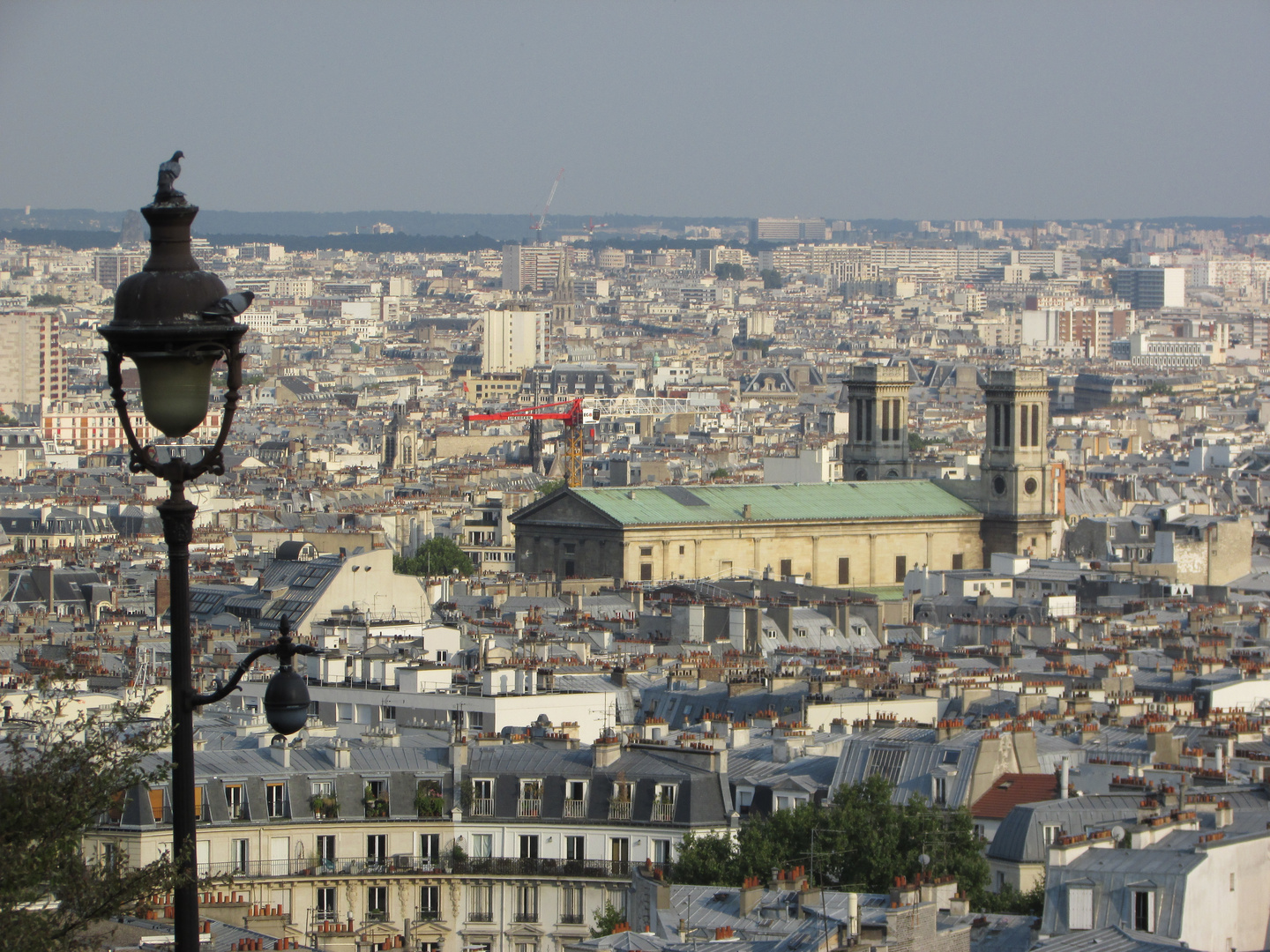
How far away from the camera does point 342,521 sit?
102375mm

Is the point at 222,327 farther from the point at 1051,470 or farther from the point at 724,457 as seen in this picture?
the point at 724,457

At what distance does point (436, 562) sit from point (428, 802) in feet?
190

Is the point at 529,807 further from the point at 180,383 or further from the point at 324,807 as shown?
the point at 180,383

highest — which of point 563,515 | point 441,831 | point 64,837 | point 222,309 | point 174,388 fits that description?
point 222,309

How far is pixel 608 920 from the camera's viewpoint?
25.2 meters

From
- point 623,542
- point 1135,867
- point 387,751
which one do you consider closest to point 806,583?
point 623,542

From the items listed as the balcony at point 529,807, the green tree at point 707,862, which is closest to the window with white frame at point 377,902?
the balcony at point 529,807

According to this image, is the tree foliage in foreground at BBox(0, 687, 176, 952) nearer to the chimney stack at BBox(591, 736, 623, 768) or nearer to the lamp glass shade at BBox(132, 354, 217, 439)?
the lamp glass shade at BBox(132, 354, 217, 439)

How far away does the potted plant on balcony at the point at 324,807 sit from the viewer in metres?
28.4

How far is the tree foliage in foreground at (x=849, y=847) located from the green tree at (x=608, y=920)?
0.66 metres

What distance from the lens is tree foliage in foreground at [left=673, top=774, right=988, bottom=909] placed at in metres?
25.5

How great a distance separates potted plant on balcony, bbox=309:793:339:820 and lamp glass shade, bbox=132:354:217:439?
19795mm

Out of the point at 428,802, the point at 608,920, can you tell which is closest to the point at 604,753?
the point at 428,802

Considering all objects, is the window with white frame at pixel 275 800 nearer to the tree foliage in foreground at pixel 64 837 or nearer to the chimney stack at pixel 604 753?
the chimney stack at pixel 604 753
